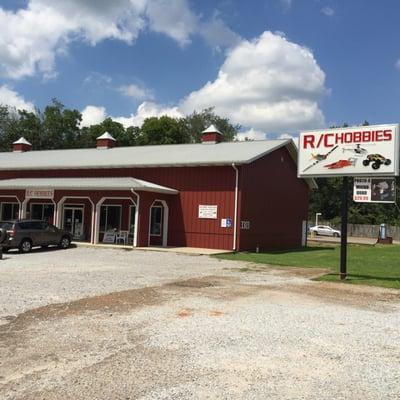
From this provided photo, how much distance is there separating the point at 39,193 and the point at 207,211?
10164 millimetres

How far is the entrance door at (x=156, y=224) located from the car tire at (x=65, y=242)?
4.83 metres

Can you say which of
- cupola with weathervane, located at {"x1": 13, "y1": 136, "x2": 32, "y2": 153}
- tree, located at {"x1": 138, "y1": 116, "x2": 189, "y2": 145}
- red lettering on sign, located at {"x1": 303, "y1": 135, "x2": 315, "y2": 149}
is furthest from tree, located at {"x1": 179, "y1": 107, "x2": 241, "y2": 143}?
red lettering on sign, located at {"x1": 303, "y1": 135, "x2": 315, "y2": 149}

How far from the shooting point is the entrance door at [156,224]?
29.5 meters

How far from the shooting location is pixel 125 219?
98.9 feet

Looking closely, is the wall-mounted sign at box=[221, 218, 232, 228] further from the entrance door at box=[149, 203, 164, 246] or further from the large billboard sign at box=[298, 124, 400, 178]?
the large billboard sign at box=[298, 124, 400, 178]

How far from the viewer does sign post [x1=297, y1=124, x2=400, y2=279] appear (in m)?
15.4

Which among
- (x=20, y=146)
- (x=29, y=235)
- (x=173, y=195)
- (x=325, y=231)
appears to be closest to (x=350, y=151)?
(x=173, y=195)

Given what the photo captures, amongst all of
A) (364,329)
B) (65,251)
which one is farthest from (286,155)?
(364,329)

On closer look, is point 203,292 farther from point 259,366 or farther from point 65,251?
point 65,251

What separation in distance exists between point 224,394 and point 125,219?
25.1 metres

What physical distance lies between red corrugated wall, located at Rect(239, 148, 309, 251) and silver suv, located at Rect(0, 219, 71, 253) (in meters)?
9.35

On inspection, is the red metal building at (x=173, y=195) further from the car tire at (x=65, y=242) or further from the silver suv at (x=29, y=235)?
the silver suv at (x=29, y=235)

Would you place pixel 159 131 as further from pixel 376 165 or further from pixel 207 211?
pixel 376 165

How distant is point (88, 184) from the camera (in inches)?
1139
